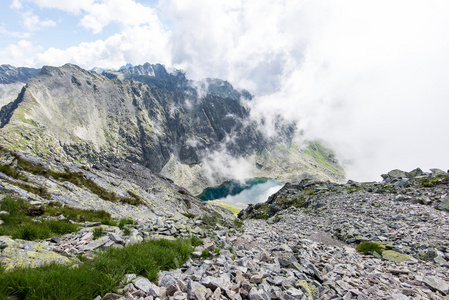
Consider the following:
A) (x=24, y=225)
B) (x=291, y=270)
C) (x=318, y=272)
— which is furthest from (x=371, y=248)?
(x=24, y=225)

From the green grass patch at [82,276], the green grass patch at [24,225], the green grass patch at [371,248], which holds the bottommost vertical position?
the green grass patch at [24,225]

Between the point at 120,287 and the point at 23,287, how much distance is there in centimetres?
211

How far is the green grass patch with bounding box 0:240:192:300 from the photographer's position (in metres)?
4.38

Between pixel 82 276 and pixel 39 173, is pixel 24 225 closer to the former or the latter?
pixel 82 276

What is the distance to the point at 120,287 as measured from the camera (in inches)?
218

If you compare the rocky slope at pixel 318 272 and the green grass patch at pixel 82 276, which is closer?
the green grass patch at pixel 82 276

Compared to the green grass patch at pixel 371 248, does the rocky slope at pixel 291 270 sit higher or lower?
lower

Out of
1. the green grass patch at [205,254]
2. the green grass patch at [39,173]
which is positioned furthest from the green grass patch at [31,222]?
the green grass patch at [39,173]

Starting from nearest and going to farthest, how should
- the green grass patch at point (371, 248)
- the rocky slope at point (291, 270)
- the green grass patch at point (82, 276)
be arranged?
1. the green grass patch at point (82, 276)
2. the rocky slope at point (291, 270)
3. the green grass patch at point (371, 248)

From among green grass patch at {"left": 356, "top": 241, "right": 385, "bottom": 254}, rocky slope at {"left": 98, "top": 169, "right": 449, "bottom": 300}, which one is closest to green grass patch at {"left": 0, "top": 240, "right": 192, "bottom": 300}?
rocky slope at {"left": 98, "top": 169, "right": 449, "bottom": 300}

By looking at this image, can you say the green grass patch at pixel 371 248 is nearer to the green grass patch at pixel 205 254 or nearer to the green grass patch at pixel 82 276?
the green grass patch at pixel 205 254

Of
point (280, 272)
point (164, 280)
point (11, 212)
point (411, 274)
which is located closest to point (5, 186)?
point (11, 212)

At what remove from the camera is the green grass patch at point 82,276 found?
4.38m

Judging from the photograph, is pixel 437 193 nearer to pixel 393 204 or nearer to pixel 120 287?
pixel 393 204
